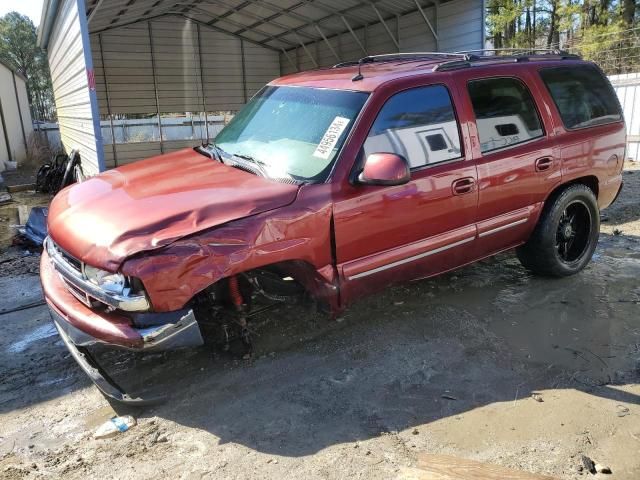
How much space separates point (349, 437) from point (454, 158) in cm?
218

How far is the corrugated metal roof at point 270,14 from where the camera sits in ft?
38.0

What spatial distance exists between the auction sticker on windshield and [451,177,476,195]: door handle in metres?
0.98

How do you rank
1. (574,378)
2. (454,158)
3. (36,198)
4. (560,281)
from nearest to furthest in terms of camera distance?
(574,378)
(454,158)
(560,281)
(36,198)

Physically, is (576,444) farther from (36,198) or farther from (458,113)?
(36,198)

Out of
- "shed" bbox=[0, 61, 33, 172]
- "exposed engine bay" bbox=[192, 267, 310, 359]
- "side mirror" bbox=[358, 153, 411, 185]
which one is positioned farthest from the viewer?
"shed" bbox=[0, 61, 33, 172]

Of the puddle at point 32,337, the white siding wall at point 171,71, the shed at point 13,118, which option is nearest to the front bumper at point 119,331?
the puddle at point 32,337

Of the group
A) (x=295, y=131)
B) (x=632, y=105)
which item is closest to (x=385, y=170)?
(x=295, y=131)

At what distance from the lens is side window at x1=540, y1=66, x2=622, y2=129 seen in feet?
15.1

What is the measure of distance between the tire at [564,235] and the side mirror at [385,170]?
6.77ft

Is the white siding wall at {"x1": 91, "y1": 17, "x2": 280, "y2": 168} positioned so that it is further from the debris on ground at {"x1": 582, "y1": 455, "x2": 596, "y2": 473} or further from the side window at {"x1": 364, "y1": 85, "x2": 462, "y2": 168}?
the debris on ground at {"x1": 582, "y1": 455, "x2": 596, "y2": 473}

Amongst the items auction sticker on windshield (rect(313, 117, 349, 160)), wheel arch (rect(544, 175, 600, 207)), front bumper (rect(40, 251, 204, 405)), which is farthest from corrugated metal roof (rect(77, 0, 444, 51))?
front bumper (rect(40, 251, 204, 405))

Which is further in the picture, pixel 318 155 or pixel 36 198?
pixel 36 198

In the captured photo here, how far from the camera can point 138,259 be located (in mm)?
2688

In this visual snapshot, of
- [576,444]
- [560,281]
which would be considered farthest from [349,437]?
[560,281]
